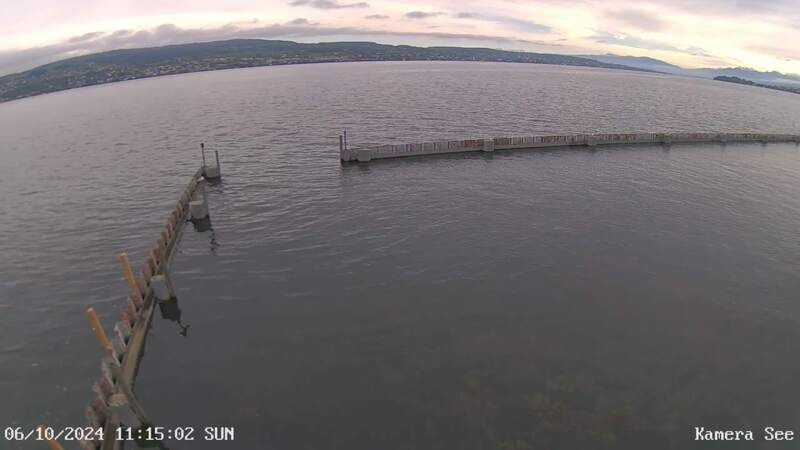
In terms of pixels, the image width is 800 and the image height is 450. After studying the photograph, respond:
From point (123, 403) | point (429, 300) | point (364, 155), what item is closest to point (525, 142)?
point (364, 155)

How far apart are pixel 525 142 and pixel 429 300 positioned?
51.9 m

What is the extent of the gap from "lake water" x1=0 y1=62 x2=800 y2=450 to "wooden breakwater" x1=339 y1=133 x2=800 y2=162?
3009mm

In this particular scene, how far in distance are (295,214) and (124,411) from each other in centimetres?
2847

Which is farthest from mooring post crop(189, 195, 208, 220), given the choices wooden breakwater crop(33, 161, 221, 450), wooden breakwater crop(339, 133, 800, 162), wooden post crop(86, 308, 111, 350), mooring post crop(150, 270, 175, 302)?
wooden post crop(86, 308, 111, 350)

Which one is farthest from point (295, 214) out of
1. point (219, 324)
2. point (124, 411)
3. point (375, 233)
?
point (124, 411)

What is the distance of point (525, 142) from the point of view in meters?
73.2

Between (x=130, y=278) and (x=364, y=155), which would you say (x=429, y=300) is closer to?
(x=130, y=278)

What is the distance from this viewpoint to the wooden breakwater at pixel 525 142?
65.8m

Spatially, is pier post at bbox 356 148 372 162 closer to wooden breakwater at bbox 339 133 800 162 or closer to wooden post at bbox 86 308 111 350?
wooden breakwater at bbox 339 133 800 162

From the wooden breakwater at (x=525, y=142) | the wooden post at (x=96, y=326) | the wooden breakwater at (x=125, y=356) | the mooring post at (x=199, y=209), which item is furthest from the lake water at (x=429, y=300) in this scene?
the wooden post at (x=96, y=326)

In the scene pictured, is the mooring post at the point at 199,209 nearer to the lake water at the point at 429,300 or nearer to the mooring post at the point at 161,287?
the lake water at the point at 429,300

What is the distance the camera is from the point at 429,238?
130 ft

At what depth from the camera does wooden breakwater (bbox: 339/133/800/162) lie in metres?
65.8

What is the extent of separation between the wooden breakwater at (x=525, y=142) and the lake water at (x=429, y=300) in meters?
3.01
